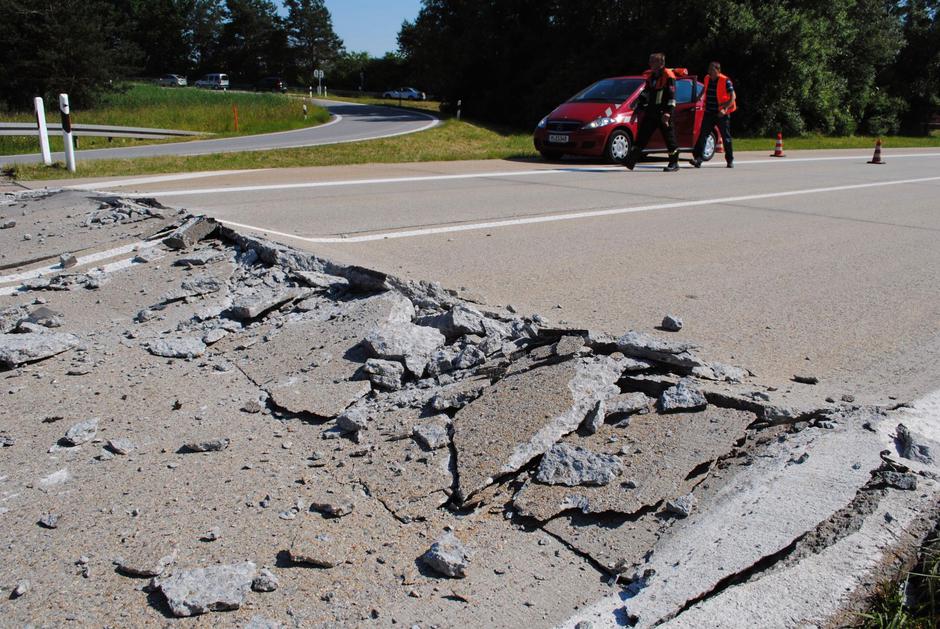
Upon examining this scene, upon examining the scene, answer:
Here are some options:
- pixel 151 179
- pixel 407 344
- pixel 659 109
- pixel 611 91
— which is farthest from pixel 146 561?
pixel 611 91

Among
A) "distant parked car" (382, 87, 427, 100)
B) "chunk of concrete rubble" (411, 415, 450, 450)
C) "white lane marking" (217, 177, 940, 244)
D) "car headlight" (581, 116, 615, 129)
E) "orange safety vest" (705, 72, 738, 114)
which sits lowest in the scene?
"chunk of concrete rubble" (411, 415, 450, 450)

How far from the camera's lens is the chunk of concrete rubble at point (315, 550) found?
262 cm

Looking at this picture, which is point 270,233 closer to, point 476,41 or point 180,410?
point 180,410

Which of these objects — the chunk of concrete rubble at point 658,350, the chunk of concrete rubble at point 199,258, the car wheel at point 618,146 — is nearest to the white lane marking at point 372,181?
the car wheel at point 618,146

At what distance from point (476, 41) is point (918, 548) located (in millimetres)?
40217

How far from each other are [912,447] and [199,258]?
4766 mm

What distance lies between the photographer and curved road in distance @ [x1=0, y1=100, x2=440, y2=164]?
19.6 metres

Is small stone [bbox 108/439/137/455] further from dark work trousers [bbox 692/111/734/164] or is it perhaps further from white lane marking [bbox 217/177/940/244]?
Answer: dark work trousers [bbox 692/111/734/164]

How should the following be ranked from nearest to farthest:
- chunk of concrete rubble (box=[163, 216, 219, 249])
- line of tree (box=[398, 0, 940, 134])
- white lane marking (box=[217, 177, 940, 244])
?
1. chunk of concrete rubble (box=[163, 216, 219, 249])
2. white lane marking (box=[217, 177, 940, 244])
3. line of tree (box=[398, 0, 940, 134])

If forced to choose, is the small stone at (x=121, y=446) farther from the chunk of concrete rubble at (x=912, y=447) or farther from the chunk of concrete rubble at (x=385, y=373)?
the chunk of concrete rubble at (x=912, y=447)

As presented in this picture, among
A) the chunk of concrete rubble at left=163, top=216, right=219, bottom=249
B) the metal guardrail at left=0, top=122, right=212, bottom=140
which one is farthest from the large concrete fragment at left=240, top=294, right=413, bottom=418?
the metal guardrail at left=0, top=122, right=212, bottom=140

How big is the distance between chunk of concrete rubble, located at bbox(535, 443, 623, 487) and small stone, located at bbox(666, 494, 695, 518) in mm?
244

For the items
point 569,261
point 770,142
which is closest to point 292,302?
point 569,261

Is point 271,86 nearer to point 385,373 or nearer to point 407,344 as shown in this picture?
point 407,344
